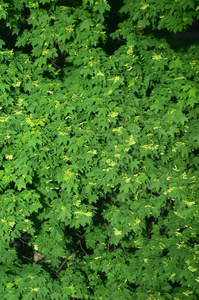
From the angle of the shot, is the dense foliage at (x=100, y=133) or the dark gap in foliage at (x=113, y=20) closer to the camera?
the dense foliage at (x=100, y=133)

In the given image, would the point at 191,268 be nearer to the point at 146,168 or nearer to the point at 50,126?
the point at 146,168

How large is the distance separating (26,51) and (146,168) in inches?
122

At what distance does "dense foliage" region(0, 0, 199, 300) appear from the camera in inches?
186

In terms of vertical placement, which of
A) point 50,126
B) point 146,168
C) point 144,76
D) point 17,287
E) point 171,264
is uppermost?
point 144,76

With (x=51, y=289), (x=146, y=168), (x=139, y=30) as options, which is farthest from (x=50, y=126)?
(x=51, y=289)

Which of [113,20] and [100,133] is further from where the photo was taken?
[113,20]

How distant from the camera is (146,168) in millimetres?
5137

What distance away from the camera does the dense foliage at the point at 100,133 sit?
4730 millimetres

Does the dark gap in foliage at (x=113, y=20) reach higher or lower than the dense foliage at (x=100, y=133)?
higher

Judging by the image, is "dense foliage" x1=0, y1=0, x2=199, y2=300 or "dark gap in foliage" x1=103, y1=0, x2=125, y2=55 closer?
"dense foliage" x1=0, y1=0, x2=199, y2=300

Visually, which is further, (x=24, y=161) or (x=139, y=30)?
(x=139, y=30)

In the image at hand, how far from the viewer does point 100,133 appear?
5.07 m

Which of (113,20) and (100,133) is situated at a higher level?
(113,20)

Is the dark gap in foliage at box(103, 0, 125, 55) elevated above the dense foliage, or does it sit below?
above
